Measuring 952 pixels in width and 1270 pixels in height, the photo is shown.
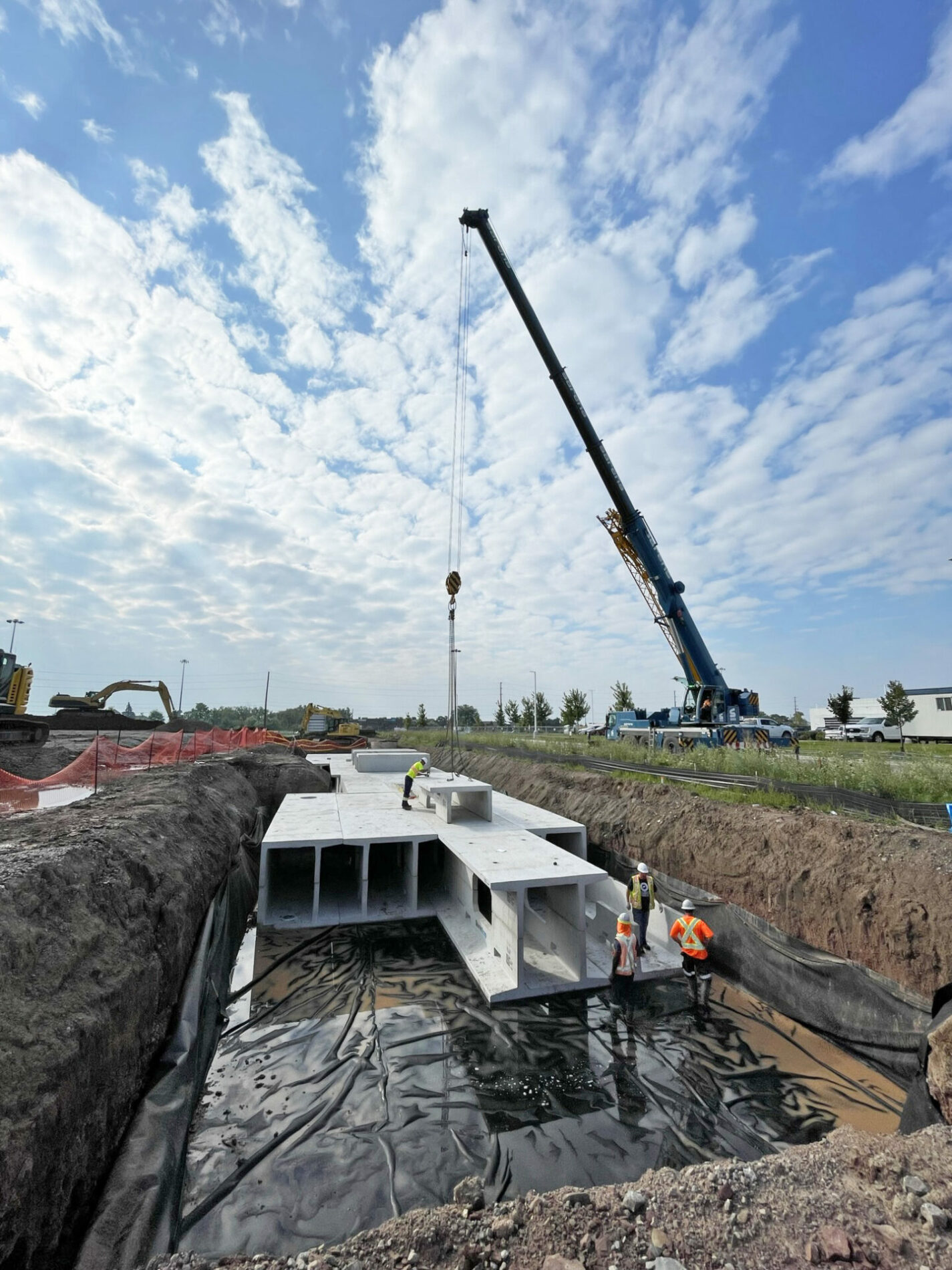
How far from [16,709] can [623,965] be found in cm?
2250

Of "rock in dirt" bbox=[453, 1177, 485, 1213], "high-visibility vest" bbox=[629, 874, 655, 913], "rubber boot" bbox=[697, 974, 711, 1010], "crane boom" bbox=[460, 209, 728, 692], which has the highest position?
"crane boom" bbox=[460, 209, 728, 692]

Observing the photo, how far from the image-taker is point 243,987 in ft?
28.5

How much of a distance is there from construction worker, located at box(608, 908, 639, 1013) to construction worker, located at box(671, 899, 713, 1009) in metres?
0.78

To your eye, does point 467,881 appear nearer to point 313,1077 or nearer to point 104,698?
point 313,1077

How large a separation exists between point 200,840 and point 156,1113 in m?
5.62

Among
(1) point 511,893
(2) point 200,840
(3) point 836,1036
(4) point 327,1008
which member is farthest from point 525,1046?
(2) point 200,840

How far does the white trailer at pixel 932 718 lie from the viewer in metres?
37.8

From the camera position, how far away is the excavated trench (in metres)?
4.18

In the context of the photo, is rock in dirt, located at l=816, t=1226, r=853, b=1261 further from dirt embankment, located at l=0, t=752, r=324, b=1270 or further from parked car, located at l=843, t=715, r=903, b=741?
parked car, located at l=843, t=715, r=903, b=741

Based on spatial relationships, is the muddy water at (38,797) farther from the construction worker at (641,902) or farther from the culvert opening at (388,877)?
the construction worker at (641,902)

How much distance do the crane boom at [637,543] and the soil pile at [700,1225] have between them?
18478 mm

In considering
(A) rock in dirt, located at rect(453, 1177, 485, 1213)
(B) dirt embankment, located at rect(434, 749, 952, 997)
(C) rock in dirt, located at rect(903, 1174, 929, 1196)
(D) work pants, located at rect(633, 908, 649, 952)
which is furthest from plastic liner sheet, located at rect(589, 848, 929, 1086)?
(A) rock in dirt, located at rect(453, 1177, 485, 1213)

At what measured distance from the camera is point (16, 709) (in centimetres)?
2019

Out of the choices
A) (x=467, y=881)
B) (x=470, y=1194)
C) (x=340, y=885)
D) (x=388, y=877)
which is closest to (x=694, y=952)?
(x=467, y=881)
